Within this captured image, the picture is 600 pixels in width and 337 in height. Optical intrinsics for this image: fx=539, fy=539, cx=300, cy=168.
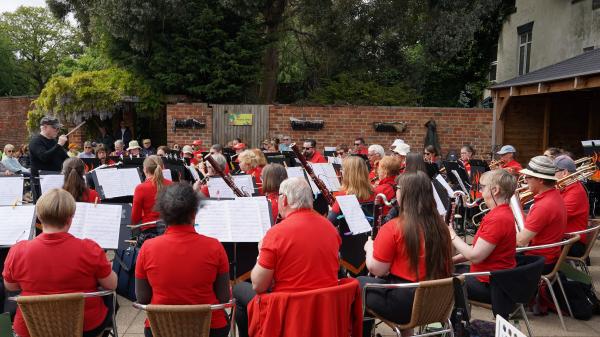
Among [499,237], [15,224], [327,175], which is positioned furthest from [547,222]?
[15,224]

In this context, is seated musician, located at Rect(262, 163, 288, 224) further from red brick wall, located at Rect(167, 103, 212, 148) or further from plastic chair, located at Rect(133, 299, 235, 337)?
red brick wall, located at Rect(167, 103, 212, 148)

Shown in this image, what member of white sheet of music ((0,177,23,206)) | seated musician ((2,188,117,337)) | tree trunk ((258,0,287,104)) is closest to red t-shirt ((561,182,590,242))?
seated musician ((2,188,117,337))

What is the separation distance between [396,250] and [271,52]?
15040 millimetres

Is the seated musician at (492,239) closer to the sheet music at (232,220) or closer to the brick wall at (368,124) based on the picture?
the sheet music at (232,220)

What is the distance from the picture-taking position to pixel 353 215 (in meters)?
4.47

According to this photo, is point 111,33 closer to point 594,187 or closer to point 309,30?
point 309,30

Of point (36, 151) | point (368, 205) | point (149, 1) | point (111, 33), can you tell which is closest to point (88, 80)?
point (111, 33)

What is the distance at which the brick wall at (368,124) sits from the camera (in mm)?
14758

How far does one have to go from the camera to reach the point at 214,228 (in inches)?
156

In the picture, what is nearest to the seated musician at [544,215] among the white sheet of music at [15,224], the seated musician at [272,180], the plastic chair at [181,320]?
the seated musician at [272,180]

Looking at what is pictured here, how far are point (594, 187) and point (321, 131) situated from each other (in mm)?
7174

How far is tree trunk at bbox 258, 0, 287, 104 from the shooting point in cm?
1650

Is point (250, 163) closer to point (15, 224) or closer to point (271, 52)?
point (15, 224)

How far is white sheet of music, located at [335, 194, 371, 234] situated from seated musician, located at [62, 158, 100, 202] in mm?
2280
